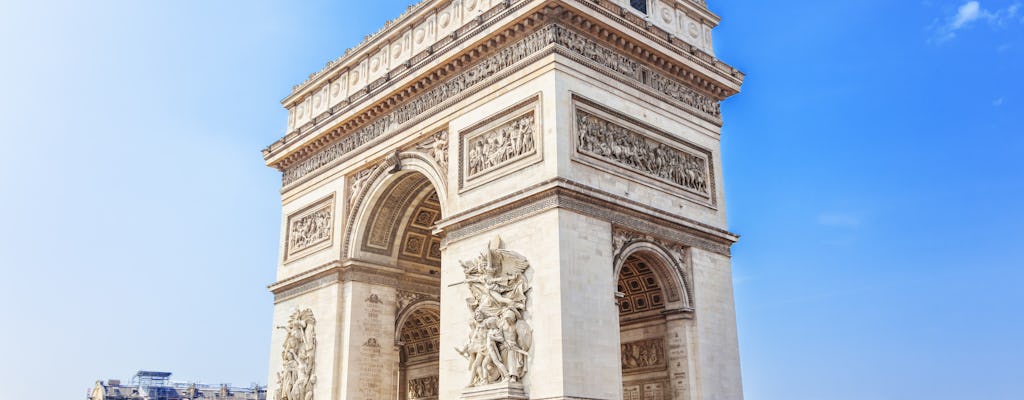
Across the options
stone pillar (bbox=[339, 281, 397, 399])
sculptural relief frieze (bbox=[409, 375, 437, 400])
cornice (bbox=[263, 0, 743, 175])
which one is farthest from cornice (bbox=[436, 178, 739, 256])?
sculptural relief frieze (bbox=[409, 375, 437, 400])

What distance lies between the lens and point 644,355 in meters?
19.5

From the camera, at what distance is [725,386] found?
61.9 feet

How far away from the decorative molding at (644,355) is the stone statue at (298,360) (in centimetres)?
786

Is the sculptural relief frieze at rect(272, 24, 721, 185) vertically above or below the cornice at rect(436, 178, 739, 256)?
above

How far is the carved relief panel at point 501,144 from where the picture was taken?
18062 mm

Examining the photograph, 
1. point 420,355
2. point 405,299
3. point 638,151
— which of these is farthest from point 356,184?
point 638,151

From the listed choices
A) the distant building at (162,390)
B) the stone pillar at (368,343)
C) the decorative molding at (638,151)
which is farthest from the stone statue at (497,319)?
the distant building at (162,390)

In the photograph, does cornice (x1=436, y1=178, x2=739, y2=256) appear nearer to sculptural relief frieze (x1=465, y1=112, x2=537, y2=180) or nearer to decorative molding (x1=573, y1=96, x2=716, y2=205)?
decorative molding (x1=573, y1=96, x2=716, y2=205)

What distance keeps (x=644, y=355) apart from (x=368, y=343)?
685 cm

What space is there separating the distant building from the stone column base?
47.4 metres

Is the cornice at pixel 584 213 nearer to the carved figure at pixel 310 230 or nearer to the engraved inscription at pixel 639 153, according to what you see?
the engraved inscription at pixel 639 153

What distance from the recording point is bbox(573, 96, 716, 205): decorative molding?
18047mm

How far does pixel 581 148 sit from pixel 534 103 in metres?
1.34

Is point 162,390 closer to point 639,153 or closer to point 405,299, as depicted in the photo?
point 405,299
